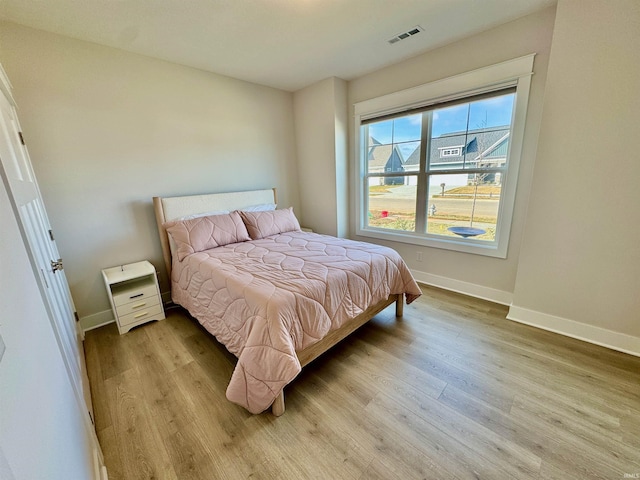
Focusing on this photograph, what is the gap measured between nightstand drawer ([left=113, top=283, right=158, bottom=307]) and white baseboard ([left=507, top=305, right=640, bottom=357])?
3328mm

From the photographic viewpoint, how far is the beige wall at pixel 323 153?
337cm

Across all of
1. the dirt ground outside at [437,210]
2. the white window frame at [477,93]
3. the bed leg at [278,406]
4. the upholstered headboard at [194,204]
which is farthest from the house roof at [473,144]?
the bed leg at [278,406]

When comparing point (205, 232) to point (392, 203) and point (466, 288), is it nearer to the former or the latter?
point (392, 203)

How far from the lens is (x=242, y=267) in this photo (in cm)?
205

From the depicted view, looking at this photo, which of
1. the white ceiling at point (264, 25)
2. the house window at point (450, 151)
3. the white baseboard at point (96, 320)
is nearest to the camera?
the white ceiling at point (264, 25)

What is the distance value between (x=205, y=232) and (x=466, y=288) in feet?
9.31

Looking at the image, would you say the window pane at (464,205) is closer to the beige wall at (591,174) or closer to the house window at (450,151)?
the house window at (450,151)

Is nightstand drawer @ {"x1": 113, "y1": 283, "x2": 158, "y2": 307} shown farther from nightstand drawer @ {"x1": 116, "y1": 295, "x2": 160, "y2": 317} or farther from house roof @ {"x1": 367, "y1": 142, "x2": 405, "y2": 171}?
house roof @ {"x1": 367, "y1": 142, "x2": 405, "y2": 171}

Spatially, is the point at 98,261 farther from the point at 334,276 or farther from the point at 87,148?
the point at 334,276

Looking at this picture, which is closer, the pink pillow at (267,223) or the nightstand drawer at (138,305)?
the nightstand drawer at (138,305)

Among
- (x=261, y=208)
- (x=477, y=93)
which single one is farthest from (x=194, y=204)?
(x=477, y=93)

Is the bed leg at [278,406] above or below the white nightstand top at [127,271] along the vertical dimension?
below

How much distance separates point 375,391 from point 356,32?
9.35 feet

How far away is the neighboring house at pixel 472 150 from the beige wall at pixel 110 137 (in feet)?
7.87
